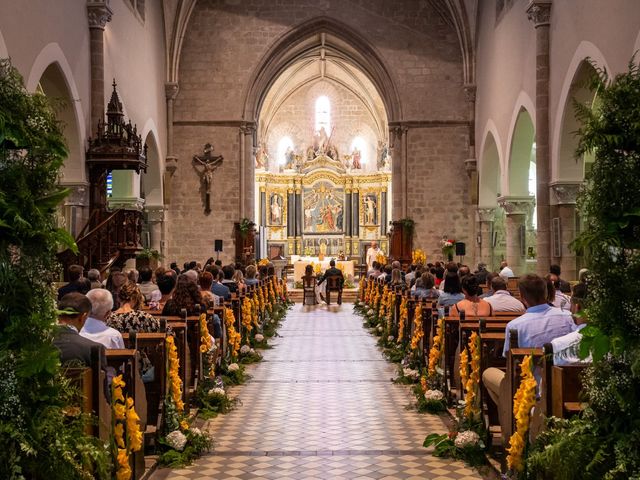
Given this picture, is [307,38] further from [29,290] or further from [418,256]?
[29,290]

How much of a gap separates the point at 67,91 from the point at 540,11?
9331mm

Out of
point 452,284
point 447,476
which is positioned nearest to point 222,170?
point 452,284

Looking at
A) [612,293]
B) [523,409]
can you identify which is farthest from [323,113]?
[612,293]

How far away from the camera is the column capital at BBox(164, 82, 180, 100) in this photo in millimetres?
25984

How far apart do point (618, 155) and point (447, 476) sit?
10.4ft

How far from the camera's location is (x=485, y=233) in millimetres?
25891

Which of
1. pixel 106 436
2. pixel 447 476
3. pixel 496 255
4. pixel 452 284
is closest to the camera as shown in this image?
pixel 106 436

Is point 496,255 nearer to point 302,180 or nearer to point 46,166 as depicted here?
point 302,180

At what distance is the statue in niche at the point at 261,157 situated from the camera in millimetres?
39781

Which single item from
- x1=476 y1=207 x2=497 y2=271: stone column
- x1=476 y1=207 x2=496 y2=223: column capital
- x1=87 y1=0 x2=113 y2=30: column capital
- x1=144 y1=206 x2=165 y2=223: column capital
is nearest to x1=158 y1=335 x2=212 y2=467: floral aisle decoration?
x1=87 y1=0 x2=113 y2=30: column capital

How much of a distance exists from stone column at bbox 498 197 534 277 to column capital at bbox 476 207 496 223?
427 centimetres

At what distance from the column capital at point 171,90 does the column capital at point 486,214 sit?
10.0 metres

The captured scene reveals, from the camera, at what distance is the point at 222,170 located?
88.1ft

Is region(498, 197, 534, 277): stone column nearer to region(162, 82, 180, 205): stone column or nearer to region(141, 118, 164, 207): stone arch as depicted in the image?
region(141, 118, 164, 207): stone arch
